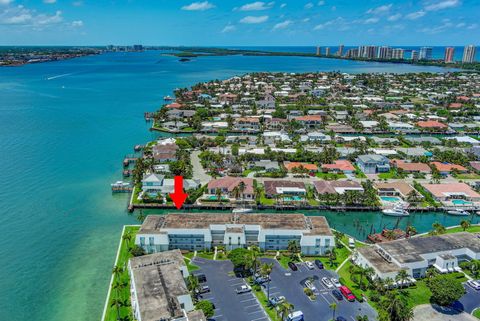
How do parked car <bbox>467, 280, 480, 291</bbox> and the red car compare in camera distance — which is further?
parked car <bbox>467, 280, 480, 291</bbox>

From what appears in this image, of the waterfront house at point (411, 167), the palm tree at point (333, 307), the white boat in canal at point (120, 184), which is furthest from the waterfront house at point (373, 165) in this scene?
the white boat in canal at point (120, 184)

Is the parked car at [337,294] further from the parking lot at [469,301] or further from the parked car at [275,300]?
the parking lot at [469,301]

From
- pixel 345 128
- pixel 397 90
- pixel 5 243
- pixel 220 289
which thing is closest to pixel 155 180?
pixel 5 243

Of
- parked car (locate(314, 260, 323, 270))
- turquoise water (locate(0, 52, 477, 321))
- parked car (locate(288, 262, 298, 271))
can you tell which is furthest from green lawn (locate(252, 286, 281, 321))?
turquoise water (locate(0, 52, 477, 321))

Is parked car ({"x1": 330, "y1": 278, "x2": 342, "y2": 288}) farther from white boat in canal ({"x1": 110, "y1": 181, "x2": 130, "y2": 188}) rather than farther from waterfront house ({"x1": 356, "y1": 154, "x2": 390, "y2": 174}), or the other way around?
white boat in canal ({"x1": 110, "y1": 181, "x2": 130, "y2": 188})

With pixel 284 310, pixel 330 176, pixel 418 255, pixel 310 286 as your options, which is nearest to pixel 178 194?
pixel 310 286
